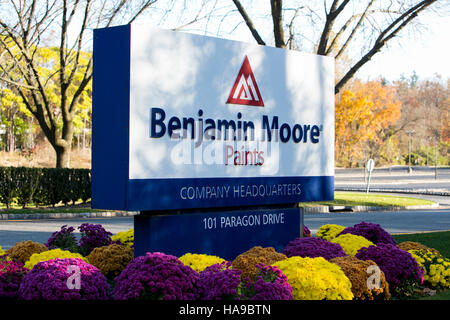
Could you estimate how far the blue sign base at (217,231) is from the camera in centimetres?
741

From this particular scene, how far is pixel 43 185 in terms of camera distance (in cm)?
2362

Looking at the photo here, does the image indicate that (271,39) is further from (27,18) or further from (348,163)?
(348,163)

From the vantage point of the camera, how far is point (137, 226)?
745 centimetres

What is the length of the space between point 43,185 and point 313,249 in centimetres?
1743

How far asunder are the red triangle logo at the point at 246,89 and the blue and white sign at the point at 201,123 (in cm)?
1

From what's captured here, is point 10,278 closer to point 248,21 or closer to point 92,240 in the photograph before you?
point 92,240

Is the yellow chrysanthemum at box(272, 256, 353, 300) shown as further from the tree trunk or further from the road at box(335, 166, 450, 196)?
the road at box(335, 166, 450, 196)

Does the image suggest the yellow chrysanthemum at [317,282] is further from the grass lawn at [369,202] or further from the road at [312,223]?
the grass lawn at [369,202]

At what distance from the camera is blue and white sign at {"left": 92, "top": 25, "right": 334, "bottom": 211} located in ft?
23.7

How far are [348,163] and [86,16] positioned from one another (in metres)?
52.2

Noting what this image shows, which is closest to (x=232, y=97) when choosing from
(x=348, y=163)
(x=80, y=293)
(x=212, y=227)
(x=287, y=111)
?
(x=287, y=111)

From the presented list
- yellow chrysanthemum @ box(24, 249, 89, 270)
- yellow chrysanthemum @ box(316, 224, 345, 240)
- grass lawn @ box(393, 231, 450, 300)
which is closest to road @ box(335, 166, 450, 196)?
grass lawn @ box(393, 231, 450, 300)

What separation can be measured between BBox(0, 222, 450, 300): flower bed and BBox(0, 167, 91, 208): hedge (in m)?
15.4

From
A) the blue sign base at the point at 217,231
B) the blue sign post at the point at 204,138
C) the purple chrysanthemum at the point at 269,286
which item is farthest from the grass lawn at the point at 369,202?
the purple chrysanthemum at the point at 269,286
